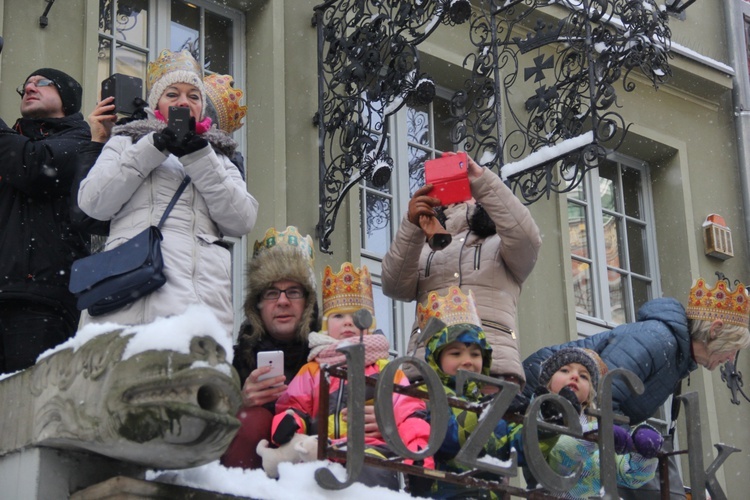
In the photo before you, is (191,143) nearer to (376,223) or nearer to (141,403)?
(141,403)

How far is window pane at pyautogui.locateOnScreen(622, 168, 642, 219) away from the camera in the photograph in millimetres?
13367

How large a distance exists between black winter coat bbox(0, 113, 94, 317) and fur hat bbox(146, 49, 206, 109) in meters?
0.38

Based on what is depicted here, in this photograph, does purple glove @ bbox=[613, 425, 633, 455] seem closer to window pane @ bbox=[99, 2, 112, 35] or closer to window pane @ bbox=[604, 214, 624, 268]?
window pane @ bbox=[99, 2, 112, 35]

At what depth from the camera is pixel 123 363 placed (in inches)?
212

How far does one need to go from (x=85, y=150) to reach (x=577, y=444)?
2605mm

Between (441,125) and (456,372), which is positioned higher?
(441,125)

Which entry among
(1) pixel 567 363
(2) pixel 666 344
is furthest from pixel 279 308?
(2) pixel 666 344

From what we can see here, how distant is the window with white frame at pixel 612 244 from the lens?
12430 mm

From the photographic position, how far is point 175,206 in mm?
6625

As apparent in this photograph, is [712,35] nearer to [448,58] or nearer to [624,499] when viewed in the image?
[448,58]

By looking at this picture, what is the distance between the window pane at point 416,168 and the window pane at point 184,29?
1.92 meters

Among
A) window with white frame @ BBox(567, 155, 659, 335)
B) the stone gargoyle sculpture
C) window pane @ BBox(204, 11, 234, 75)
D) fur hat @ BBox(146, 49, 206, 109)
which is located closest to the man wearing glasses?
fur hat @ BBox(146, 49, 206, 109)

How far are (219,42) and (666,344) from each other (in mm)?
3715

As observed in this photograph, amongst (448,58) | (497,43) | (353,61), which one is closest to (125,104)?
(353,61)
